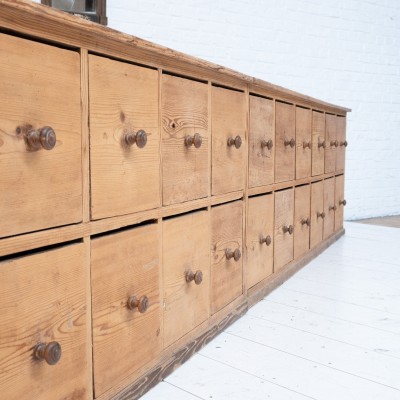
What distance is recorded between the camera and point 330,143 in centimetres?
272

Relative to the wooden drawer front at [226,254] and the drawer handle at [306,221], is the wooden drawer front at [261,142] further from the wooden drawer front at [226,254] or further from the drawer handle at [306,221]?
the drawer handle at [306,221]

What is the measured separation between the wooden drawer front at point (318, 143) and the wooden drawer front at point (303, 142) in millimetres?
80

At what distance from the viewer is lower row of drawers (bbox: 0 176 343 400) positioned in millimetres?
844

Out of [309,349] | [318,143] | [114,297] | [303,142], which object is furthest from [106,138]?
[318,143]

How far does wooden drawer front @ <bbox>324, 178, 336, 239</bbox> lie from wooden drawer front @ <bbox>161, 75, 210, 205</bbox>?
143cm

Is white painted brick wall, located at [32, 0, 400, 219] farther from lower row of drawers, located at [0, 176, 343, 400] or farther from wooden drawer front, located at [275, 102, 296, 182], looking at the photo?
lower row of drawers, located at [0, 176, 343, 400]

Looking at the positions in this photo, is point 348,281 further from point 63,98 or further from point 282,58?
point 282,58

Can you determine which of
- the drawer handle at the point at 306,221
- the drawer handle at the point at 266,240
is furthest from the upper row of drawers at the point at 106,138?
the drawer handle at the point at 306,221

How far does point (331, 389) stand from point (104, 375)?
0.56m

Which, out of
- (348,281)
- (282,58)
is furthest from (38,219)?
(282,58)

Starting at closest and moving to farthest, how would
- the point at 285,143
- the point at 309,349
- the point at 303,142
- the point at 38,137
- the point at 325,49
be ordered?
1. the point at 38,137
2. the point at 309,349
3. the point at 285,143
4. the point at 303,142
5. the point at 325,49

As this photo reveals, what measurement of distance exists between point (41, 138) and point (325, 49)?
3301 millimetres

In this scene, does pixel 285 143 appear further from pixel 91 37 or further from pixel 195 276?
pixel 91 37

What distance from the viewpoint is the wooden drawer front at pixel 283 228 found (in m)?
2.04
